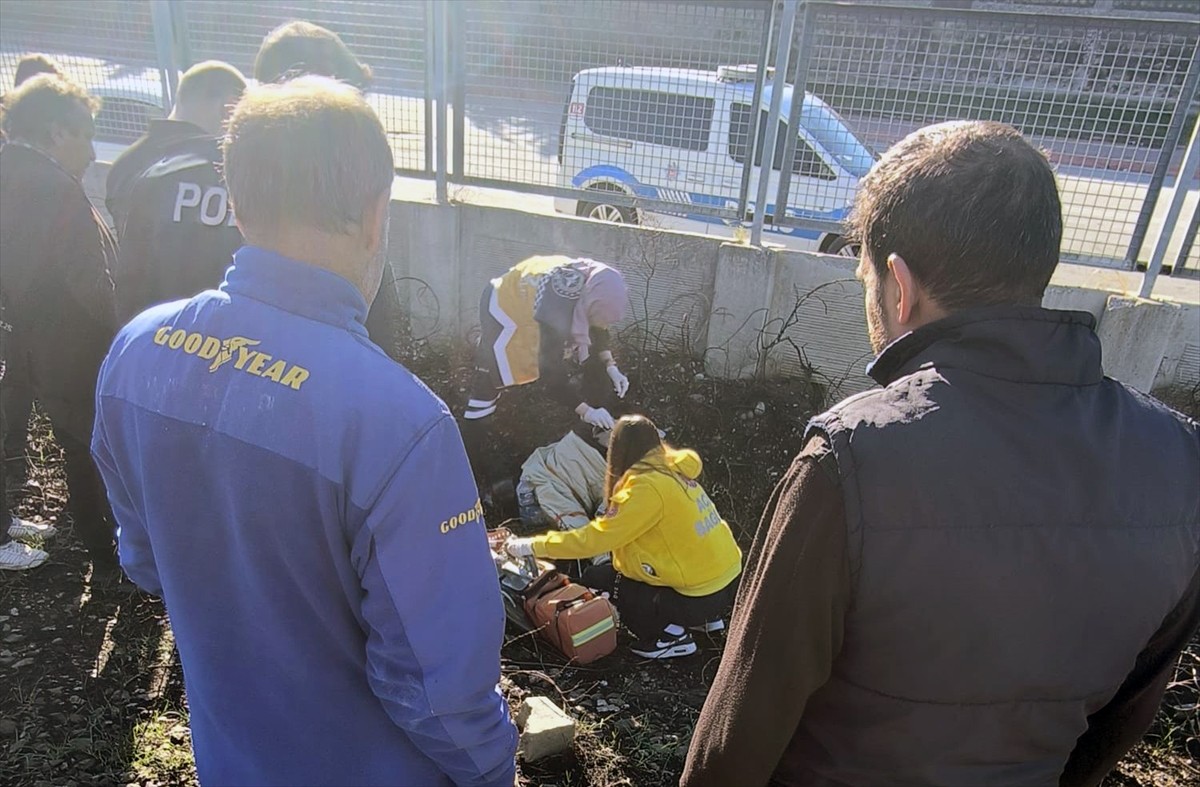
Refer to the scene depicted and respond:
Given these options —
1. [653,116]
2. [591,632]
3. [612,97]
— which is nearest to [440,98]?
[612,97]

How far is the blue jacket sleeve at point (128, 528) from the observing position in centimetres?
150

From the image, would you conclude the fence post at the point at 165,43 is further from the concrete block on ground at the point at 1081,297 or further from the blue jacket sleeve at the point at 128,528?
the concrete block on ground at the point at 1081,297

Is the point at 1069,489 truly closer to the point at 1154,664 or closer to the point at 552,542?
the point at 1154,664

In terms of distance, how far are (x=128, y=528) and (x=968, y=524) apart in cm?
158

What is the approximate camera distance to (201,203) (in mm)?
2707

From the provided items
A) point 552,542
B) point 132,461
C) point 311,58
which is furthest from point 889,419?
point 311,58

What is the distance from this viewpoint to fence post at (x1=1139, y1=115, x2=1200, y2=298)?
3.94m

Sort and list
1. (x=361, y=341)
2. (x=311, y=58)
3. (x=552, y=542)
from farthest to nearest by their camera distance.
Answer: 1. (x=552, y=542)
2. (x=311, y=58)
3. (x=361, y=341)

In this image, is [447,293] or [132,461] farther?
[447,293]

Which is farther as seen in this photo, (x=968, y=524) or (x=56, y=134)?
(x=56, y=134)

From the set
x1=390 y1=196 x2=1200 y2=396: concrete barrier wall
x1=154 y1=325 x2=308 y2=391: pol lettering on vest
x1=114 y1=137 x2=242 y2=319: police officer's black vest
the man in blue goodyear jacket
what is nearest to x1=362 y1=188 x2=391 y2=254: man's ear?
the man in blue goodyear jacket

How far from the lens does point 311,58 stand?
312 centimetres

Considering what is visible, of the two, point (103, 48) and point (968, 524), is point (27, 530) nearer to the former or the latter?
point (103, 48)

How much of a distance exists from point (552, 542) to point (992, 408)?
2.42 meters
